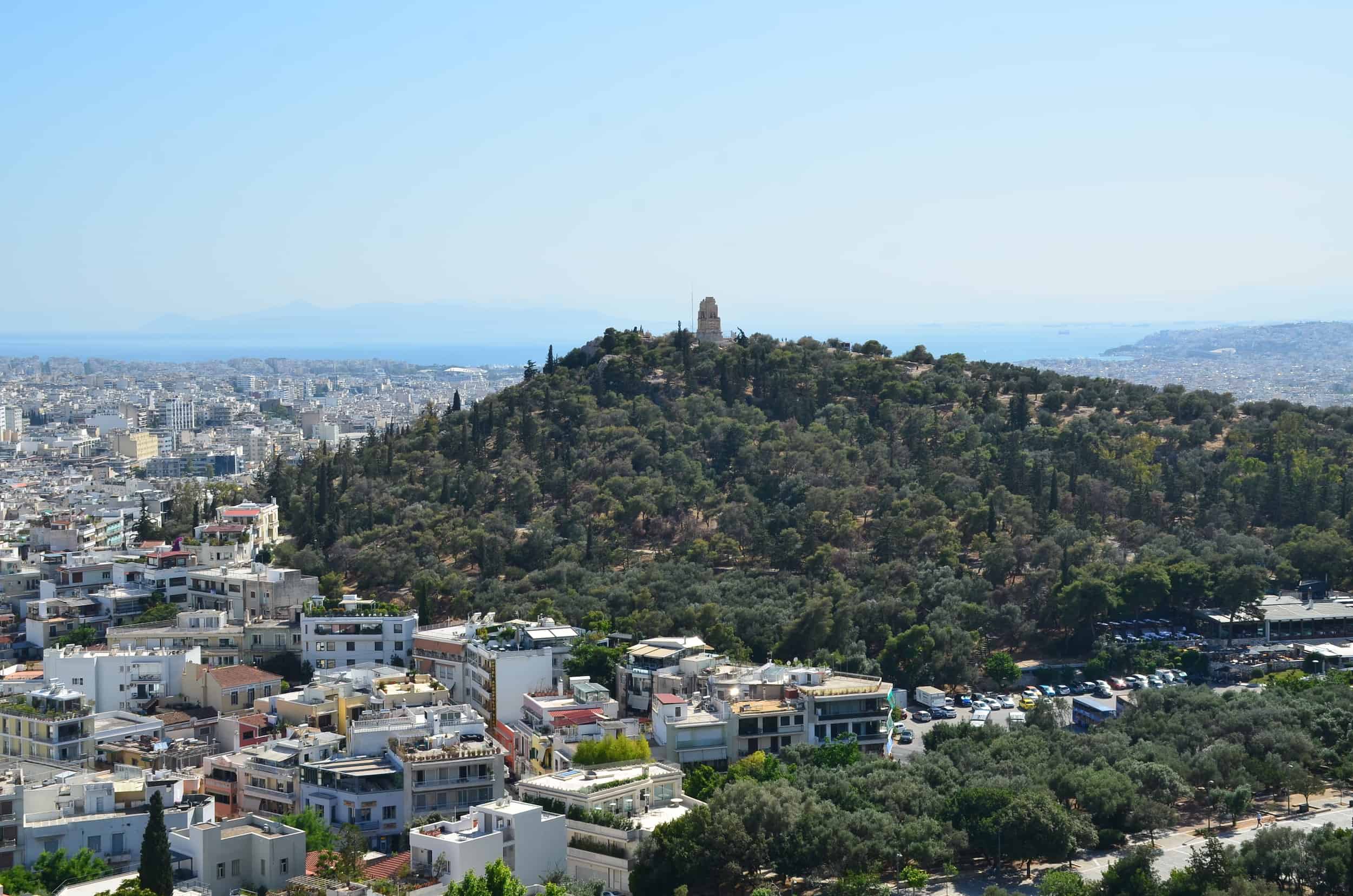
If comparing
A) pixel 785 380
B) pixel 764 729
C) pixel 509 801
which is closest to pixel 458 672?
pixel 764 729

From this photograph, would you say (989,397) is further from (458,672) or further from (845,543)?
(458,672)

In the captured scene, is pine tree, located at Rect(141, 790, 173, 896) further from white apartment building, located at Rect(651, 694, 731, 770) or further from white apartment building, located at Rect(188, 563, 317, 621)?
white apartment building, located at Rect(188, 563, 317, 621)

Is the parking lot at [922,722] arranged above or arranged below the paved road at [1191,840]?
below

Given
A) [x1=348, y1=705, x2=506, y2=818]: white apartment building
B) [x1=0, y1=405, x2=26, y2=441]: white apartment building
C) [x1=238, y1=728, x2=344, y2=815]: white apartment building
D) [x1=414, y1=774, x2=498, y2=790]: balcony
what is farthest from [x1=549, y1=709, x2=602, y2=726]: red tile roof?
[x1=0, y1=405, x2=26, y2=441]: white apartment building

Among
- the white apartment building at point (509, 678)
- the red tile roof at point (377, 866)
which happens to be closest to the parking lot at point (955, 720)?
the white apartment building at point (509, 678)

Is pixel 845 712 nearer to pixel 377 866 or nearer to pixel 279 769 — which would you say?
pixel 377 866

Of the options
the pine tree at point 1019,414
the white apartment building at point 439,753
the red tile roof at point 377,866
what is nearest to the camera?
the red tile roof at point 377,866

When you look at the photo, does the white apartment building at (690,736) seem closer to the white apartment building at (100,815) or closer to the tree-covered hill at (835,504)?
the tree-covered hill at (835,504)
